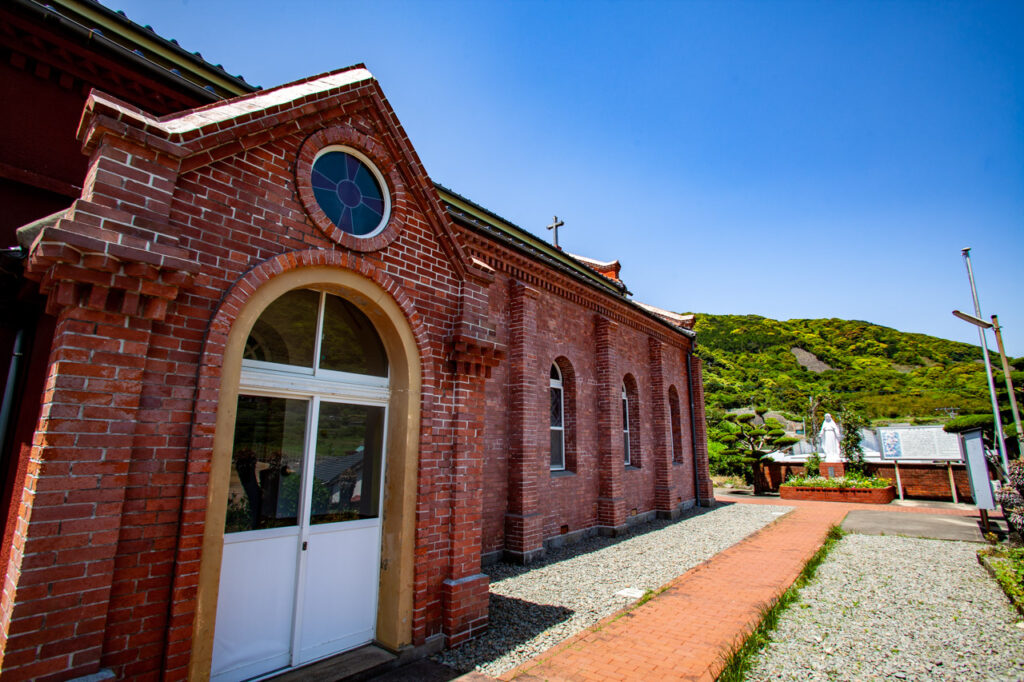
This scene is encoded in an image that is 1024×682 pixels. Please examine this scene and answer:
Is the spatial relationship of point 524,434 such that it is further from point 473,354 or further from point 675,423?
point 675,423

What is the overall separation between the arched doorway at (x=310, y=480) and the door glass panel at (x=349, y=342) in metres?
0.01

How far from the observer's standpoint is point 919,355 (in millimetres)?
67625

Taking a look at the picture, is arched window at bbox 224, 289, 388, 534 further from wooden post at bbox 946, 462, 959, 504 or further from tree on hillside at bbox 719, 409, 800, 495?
wooden post at bbox 946, 462, 959, 504

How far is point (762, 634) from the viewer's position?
17.4 ft

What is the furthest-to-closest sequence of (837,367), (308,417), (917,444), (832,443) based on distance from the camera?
(837,367) < (917,444) < (832,443) < (308,417)

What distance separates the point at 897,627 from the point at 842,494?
50.8ft

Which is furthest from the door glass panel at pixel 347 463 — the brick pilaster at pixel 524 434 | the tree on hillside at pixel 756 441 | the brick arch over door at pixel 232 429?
the tree on hillside at pixel 756 441

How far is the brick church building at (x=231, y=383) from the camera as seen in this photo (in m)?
2.77

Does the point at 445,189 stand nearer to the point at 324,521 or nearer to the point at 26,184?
the point at 26,184

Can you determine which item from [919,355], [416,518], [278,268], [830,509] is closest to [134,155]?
[278,268]

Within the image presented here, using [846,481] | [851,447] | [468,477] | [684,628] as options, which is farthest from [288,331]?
[851,447]

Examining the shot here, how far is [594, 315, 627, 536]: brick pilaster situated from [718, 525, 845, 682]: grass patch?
4040 mm

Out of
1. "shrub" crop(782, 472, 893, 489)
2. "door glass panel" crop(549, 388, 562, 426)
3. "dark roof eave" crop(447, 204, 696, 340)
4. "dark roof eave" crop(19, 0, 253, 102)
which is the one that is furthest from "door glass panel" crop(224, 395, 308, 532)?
"shrub" crop(782, 472, 893, 489)

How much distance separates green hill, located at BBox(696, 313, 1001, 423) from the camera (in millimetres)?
48938
